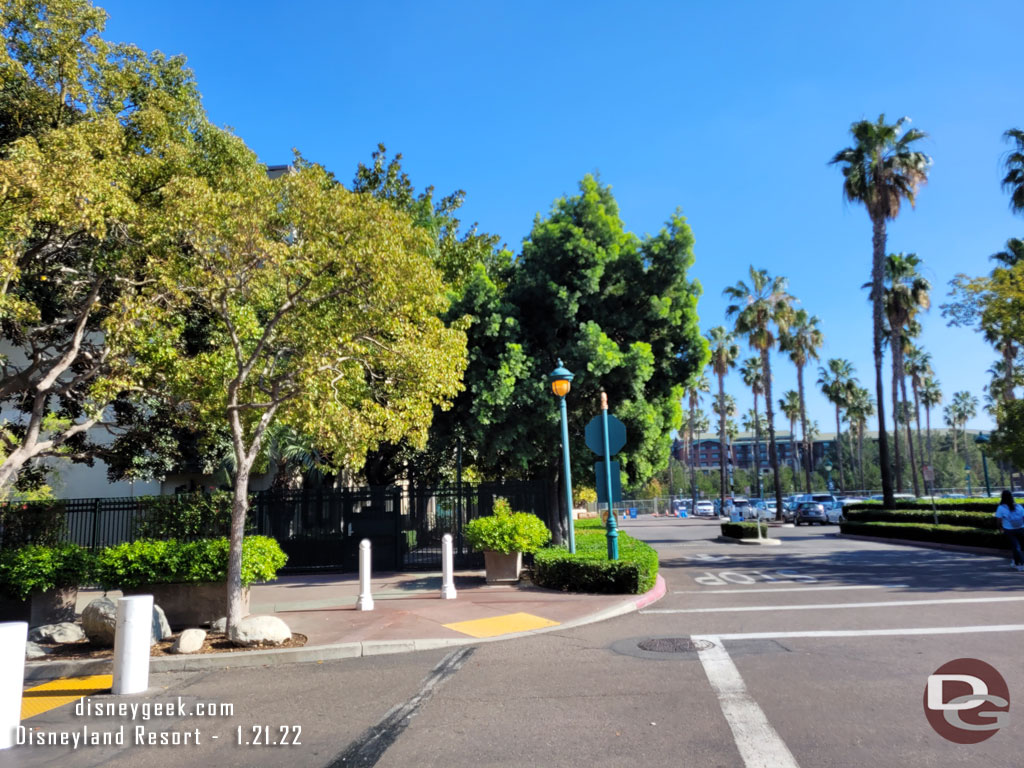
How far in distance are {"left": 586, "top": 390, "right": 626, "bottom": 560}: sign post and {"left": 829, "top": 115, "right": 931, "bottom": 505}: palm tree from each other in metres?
20.5

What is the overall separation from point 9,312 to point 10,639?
648 centimetres

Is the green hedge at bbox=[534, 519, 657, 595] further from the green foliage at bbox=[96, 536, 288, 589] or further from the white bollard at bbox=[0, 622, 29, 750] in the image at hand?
the white bollard at bbox=[0, 622, 29, 750]

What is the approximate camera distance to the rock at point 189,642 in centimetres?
834

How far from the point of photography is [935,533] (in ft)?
71.5

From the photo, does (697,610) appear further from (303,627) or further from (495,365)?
(495,365)

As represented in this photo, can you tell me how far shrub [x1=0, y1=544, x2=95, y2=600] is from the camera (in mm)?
10211

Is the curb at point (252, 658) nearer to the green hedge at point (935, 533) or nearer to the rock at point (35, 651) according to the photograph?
the rock at point (35, 651)

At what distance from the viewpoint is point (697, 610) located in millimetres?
10609

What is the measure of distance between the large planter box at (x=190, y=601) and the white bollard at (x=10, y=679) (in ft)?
15.0

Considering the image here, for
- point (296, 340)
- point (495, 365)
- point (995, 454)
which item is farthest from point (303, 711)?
point (995, 454)

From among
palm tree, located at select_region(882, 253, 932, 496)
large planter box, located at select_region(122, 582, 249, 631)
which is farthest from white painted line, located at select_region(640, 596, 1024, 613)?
palm tree, located at select_region(882, 253, 932, 496)

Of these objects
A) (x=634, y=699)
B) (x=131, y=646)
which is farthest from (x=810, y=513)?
(x=131, y=646)

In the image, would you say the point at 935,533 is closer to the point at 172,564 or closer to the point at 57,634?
the point at 172,564

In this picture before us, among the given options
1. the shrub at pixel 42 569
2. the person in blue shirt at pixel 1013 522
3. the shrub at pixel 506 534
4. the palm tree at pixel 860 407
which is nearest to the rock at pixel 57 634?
the shrub at pixel 42 569
